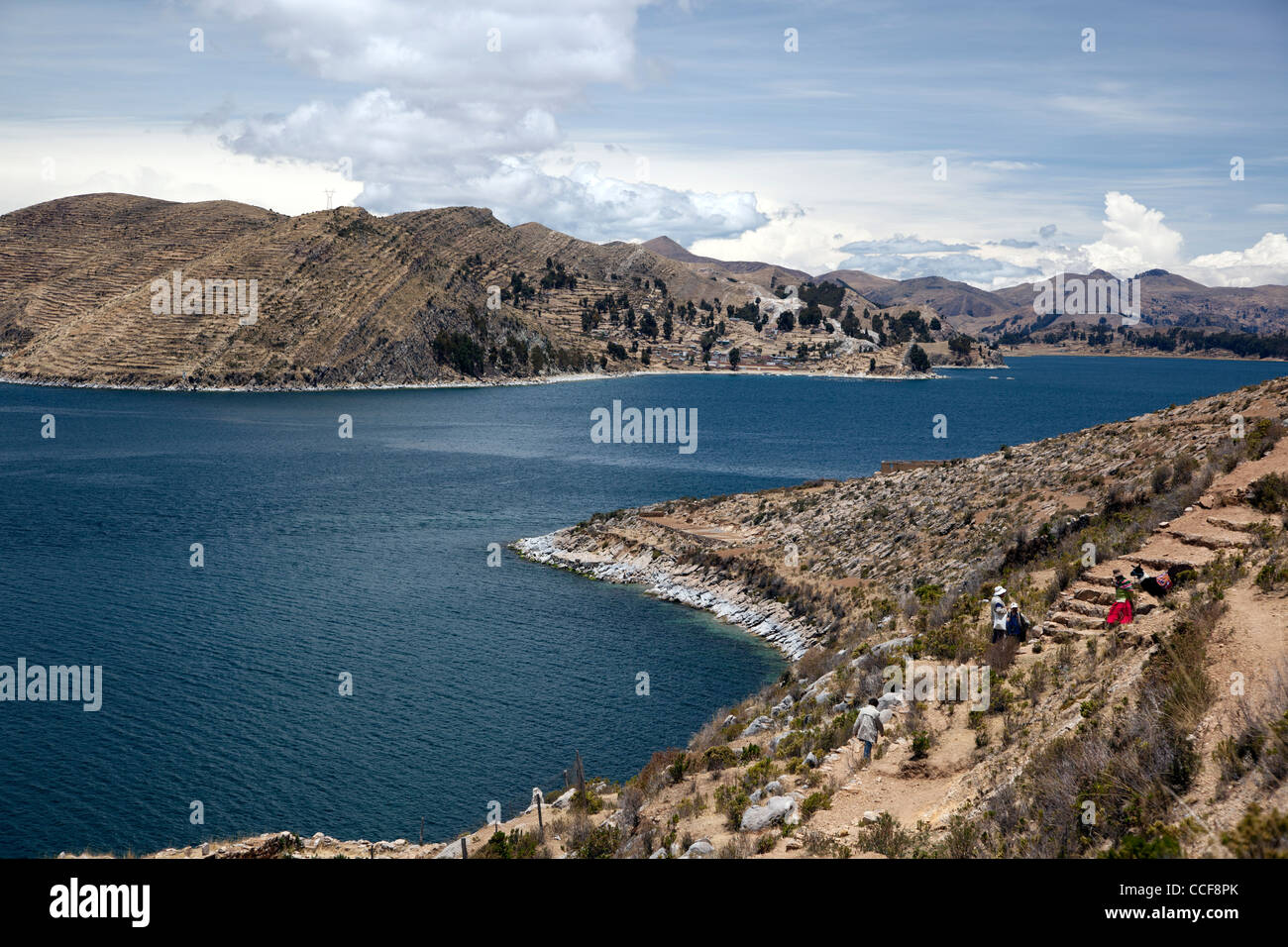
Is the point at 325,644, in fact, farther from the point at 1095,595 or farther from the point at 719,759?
the point at 1095,595

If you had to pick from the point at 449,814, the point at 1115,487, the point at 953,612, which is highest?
the point at 1115,487

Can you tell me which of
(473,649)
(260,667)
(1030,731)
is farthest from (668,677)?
(1030,731)

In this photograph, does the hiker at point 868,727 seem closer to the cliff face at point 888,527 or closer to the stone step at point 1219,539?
the cliff face at point 888,527

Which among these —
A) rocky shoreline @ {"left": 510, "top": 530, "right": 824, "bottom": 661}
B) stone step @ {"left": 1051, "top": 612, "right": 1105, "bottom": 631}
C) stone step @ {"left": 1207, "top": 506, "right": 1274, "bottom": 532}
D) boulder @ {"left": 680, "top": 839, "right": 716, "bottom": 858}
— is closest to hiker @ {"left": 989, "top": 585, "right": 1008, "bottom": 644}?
stone step @ {"left": 1051, "top": 612, "right": 1105, "bottom": 631}

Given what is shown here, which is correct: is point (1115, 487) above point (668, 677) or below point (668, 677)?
above

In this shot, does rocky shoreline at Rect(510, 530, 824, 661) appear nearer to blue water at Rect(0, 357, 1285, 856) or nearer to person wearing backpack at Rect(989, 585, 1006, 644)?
blue water at Rect(0, 357, 1285, 856)

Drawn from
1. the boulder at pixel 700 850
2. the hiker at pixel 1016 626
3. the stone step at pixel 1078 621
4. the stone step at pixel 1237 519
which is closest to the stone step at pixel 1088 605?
A: the stone step at pixel 1078 621

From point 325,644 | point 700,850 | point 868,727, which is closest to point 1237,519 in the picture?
point 868,727
